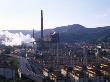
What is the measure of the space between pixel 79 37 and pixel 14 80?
75.7 m

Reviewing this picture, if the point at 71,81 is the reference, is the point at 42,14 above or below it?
above

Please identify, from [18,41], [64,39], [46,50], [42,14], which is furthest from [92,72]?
[64,39]

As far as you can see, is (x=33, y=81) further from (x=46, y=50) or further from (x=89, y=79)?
(x=46, y=50)

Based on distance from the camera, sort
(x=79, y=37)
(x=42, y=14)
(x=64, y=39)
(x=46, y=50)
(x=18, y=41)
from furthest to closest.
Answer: (x=79, y=37) → (x=64, y=39) → (x=18, y=41) → (x=42, y=14) → (x=46, y=50)

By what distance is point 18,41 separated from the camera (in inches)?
2502

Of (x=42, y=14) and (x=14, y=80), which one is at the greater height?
(x=42, y=14)

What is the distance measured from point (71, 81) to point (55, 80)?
43.6 inches

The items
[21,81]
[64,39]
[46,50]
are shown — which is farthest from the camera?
[64,39]

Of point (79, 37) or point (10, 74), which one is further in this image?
point (79, 37)

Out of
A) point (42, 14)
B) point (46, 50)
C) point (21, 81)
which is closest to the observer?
point (21, 81)

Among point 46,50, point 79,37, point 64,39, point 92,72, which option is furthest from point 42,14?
point 79,37

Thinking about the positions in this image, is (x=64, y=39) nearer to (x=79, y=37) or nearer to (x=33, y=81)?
(x=79, y=37)

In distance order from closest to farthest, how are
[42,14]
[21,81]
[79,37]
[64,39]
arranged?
[21,81], [42,14], [64,39], [79,37]

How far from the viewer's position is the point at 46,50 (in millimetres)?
46094
